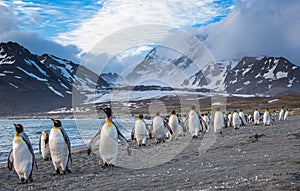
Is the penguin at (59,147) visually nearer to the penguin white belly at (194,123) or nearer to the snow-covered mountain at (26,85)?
the penguin white belly at (194,123)

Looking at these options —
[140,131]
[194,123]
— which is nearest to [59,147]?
[140,131]

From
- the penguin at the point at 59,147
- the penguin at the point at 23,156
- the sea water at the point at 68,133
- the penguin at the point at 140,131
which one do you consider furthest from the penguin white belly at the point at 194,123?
the penguin at the point at 23,156

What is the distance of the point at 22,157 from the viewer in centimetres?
838

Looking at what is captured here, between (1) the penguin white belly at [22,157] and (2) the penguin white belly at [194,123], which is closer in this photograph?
(1) the penguin white belly at [22,157]

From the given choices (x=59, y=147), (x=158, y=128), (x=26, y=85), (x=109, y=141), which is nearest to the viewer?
(x=59, y=147)

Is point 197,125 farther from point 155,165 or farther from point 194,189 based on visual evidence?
point 194,189

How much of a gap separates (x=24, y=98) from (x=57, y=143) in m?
138

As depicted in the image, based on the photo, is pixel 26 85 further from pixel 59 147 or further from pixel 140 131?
pixel 59 147

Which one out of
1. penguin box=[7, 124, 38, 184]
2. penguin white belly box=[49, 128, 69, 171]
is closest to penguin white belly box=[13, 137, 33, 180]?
penguin box=[7, 124, 38, 184]

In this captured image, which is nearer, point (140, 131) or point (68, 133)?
point (140, 131)

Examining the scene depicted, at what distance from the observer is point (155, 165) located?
9.41m

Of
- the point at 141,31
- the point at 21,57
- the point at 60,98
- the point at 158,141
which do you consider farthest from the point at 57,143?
the point at 21,57

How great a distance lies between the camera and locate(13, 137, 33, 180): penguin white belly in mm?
8352

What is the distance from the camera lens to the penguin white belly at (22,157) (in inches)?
329
